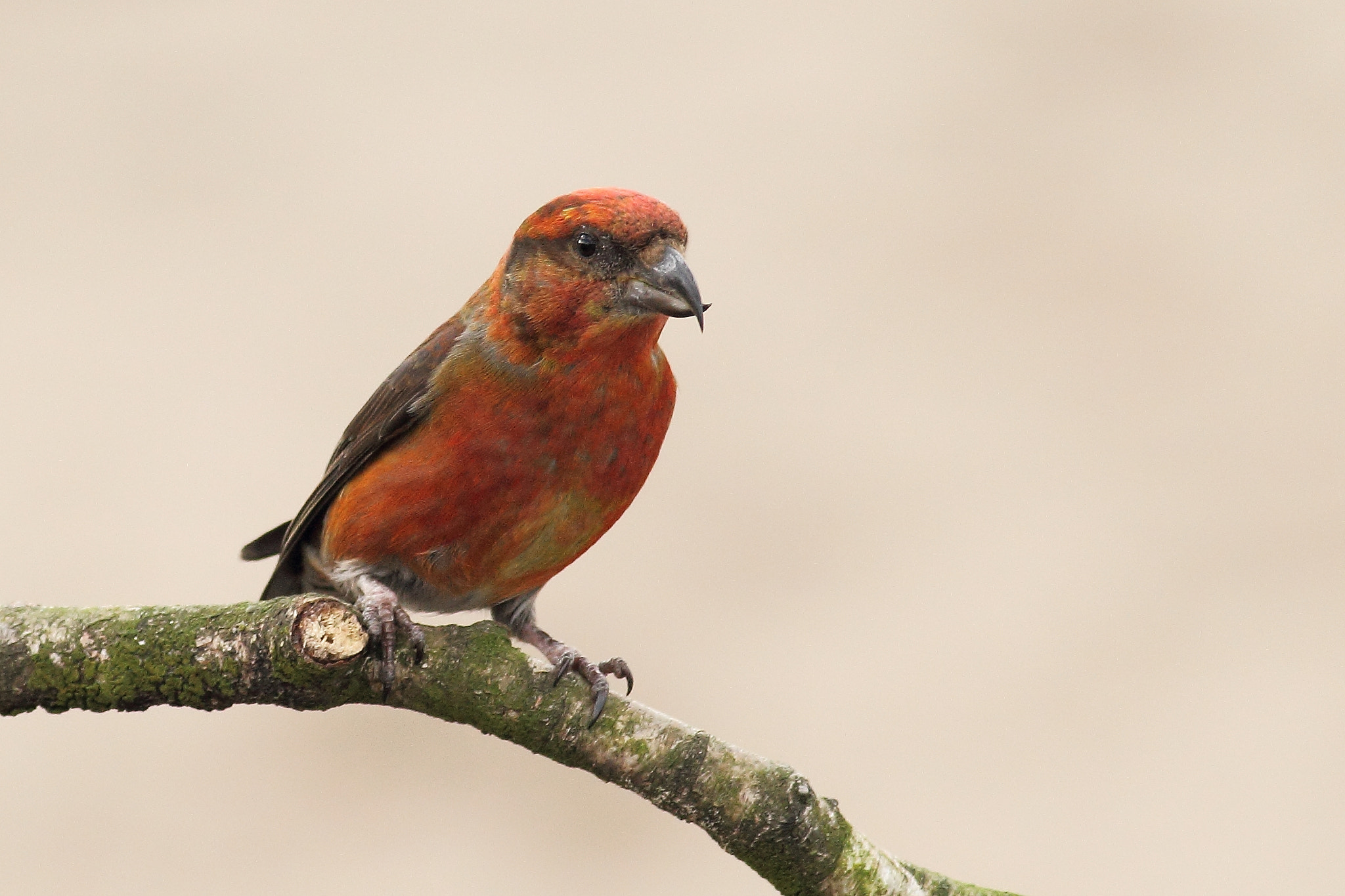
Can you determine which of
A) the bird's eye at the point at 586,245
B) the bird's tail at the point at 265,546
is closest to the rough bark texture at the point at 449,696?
the bird's eye at the point at 586,245

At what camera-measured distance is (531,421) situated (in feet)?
11.8

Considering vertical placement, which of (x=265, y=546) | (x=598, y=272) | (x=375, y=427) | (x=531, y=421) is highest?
(x=598, y=272)

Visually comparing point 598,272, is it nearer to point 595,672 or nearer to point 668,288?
point 668,288

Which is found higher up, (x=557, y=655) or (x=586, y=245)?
(x=586, y=245)

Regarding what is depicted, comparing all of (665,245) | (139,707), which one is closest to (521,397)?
(665,245)

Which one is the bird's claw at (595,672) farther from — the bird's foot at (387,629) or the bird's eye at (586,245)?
the bird's eye at (586,245)

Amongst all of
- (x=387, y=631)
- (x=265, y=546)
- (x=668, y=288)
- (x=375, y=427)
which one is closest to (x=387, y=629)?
(x=387, y=631)

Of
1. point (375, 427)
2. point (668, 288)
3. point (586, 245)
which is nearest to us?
point (668, 288)

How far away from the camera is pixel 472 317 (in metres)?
3.92

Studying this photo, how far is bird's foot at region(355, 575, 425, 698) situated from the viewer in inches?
106

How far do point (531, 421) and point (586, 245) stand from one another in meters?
0.49

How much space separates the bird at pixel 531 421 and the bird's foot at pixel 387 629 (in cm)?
56

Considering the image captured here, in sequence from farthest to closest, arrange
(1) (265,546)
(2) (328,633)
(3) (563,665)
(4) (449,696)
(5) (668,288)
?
(1) (265,546) < (5) (668,288) < (3) (563,665) < (4) (449,696) < (2) (328,633)

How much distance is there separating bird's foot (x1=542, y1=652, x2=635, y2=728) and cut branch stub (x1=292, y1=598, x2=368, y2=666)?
429mm
